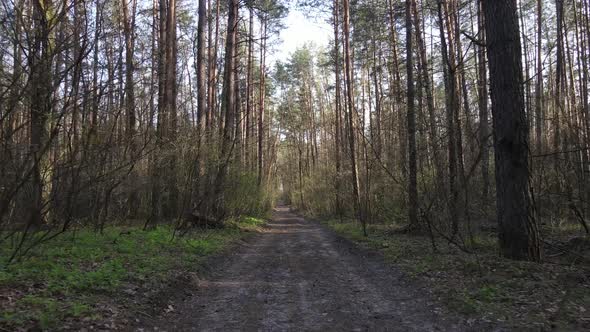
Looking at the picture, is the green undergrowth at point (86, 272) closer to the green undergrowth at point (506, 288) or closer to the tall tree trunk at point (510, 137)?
the green undergrowth at point (506, 288)

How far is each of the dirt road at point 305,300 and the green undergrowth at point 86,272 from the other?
733 mm

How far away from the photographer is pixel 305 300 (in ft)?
19.8

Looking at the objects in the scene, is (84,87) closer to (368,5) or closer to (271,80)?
(368,5)

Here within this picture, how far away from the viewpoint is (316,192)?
97.1 feet

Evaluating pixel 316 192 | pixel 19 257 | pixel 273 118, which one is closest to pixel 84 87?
pixel 19 257

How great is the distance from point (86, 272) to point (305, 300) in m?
3.33

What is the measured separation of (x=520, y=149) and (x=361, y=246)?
5.77 meters

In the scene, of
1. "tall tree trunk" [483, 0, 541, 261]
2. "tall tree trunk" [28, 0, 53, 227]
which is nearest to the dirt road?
"tall tree trunk" [483, 0, 541, 261]

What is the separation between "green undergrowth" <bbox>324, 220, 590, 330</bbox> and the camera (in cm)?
468

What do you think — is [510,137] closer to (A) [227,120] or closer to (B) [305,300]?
(B) [305,300]

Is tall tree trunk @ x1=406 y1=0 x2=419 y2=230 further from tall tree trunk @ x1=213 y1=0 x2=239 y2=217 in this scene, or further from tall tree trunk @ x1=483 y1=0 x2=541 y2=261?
tall tree trunk @ x1=213 y1=0 x2=239 y2=217

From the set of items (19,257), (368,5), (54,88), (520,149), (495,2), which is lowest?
(19,257)

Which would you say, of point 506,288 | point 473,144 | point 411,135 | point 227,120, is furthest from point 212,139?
point 506,288

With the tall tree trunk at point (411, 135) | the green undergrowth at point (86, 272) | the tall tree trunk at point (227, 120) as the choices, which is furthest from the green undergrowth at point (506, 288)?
the tall tree trunk at point (227, 120)
